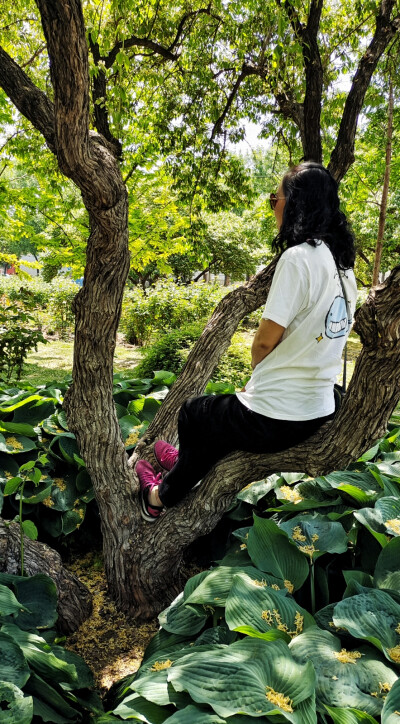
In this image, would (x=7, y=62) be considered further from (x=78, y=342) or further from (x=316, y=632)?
(x=316, y=632)

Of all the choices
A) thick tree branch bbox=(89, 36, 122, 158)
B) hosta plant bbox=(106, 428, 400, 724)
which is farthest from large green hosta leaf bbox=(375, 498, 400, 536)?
thick tree branch bbox=(89, 36, 122, 158)

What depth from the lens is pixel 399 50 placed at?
5062 millimetres

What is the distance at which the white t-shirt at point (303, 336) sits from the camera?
2.09 m

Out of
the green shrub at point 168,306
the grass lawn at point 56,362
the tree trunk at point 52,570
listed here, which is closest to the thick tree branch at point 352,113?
the tree trunk at point 52,570

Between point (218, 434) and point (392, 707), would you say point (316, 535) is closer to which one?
point (218, 434)

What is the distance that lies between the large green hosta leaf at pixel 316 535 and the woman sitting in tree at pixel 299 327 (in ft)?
1.40

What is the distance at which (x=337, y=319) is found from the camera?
88.7 inches

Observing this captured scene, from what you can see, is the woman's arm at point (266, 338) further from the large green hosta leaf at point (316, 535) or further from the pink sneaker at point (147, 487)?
the pink sneaker at point (147, 487)

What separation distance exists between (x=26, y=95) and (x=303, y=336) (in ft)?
6.02

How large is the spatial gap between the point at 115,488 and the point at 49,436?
3.35 feet

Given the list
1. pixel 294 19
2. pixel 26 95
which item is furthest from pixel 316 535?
pixel 294 19

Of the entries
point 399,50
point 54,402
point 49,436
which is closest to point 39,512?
point 49,436

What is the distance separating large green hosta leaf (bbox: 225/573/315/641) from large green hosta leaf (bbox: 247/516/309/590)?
18 centimetres

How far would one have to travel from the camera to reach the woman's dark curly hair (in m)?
2.21
